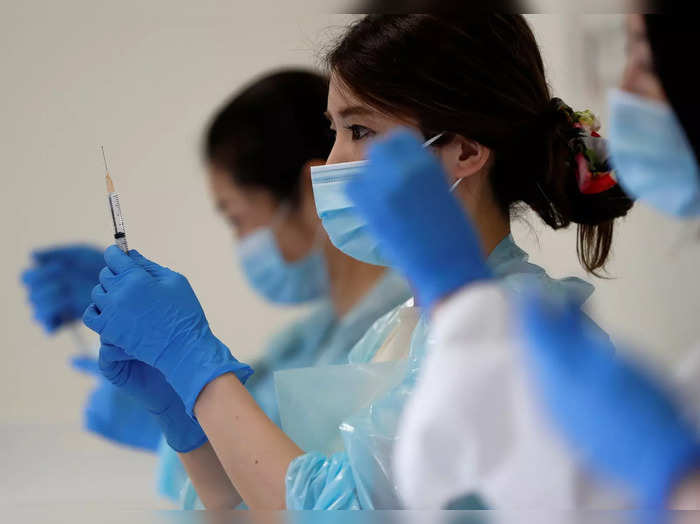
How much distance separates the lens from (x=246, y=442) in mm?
1093

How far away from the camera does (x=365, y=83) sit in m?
1.16

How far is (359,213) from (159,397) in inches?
20.6

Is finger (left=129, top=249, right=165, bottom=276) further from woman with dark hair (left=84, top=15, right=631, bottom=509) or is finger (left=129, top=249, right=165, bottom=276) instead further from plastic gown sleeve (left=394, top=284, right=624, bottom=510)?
plastic gown sleeve (left=394, top=284, right=624, bottom=510)

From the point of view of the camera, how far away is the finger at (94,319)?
1.16 m

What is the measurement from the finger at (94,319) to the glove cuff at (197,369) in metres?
0.13

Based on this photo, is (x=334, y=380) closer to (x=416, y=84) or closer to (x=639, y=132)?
(x=416, y=84)

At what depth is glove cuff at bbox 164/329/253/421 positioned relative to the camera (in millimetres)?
1118

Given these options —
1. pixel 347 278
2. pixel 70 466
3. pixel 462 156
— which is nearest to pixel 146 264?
pixel 462 156

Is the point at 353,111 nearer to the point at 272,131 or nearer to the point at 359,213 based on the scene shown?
the point at 359,213

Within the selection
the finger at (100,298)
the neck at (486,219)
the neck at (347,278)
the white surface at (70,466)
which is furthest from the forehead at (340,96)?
the neck at (347,278)

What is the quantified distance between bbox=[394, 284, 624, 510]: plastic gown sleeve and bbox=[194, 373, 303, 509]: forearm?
1.68 feet

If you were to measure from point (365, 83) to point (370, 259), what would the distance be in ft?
0.94

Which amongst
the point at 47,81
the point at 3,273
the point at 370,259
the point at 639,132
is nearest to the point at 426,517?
the point at 639,132

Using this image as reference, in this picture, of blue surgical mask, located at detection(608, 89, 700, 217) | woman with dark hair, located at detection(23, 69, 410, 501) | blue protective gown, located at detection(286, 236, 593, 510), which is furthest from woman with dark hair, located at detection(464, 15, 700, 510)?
woman with dark hair, located at detection(23, 69, 410, 501)
